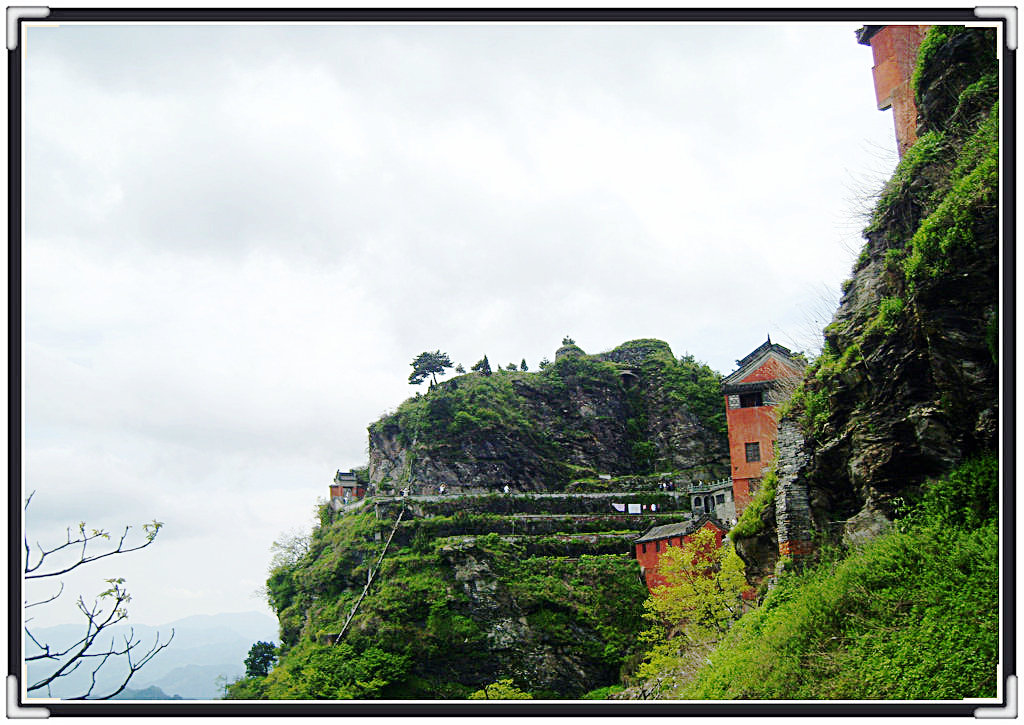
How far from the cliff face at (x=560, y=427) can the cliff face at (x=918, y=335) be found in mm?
23454

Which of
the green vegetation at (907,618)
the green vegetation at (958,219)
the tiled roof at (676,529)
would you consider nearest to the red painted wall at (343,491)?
the tiled roof at (676,529)

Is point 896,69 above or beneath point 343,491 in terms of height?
above

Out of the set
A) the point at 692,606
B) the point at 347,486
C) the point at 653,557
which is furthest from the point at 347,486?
the point at 692,606

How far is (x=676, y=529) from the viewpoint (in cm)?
2503

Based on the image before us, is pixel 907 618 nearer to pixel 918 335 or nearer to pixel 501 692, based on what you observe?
pixel 918 335

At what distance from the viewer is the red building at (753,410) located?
21969mm

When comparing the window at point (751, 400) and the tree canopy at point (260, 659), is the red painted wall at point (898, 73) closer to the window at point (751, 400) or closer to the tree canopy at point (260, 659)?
the window at point (751, 400)

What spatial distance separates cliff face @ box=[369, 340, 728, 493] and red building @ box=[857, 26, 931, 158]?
24619mm

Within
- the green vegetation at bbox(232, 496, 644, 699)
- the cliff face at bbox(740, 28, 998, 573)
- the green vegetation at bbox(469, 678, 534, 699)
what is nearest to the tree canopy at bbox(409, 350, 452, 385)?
the green vegetation at bbox(232, 496, 644, 699)

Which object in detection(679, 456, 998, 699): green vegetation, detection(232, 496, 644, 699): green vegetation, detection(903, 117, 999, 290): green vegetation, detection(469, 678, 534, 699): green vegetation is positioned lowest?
detection(469, 678, 534, 699): green vegetation

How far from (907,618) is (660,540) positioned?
60.1 ft

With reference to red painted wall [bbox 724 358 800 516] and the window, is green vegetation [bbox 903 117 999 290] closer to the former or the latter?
red painted wall [bbox 724 358 800 516]

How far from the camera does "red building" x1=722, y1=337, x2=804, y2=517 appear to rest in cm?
2197

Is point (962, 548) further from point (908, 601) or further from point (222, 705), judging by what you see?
point (222, 705)
